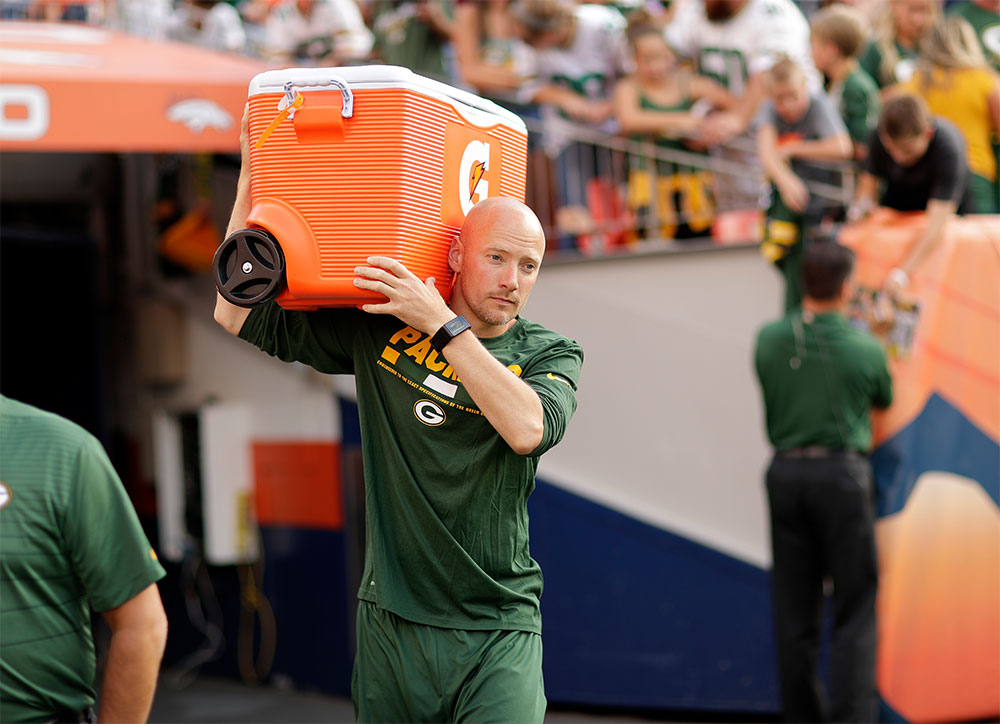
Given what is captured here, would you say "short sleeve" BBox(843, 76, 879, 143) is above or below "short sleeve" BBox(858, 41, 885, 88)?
below

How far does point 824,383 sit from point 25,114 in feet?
11.4

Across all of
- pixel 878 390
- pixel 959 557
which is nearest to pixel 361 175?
pixel 878 390

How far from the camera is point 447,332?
2500 millimetres

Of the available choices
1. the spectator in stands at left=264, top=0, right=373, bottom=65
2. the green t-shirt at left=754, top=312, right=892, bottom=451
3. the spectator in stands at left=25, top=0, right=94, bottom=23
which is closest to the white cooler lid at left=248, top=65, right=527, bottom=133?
the green t-shirt at left=754, top=312, right=892, bottom=451

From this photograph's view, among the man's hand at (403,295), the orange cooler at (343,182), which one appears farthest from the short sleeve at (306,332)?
the man's hand at (403,295)

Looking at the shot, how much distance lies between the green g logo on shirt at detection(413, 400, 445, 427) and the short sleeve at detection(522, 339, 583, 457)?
0.65ft

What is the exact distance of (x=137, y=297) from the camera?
8281 mm

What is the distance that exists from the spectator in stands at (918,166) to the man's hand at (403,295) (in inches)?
130

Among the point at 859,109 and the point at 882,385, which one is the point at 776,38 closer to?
the point at 859,109

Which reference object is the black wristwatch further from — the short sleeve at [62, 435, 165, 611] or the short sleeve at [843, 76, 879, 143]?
the short sleeve at [843, 76, 879, 143]

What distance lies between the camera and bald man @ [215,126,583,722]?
8.60 ft

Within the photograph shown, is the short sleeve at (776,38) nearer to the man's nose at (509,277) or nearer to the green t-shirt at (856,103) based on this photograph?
the green t-shirt at (856,103)

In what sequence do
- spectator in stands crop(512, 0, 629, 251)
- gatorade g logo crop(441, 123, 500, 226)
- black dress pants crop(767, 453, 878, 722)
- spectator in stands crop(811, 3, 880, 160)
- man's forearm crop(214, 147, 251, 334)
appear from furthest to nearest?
spectator in stands crop(512, 0, 629, 251) < spectator in stands crop(811, 3, 880, 160) < black dress pants crop(767, 453, 878, 722) < man's forearm crop(214, 147, 251, 334) < gatorade g logo crop(441, 123, 500, 226)

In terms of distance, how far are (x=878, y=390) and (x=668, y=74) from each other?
2.12m
